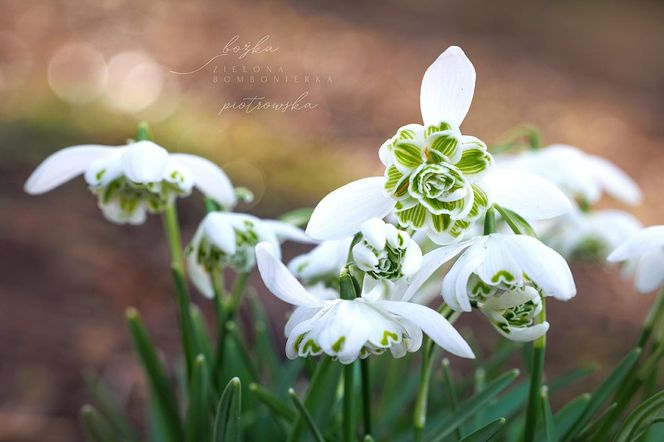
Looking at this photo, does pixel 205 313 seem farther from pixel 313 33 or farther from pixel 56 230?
pixel 313 33

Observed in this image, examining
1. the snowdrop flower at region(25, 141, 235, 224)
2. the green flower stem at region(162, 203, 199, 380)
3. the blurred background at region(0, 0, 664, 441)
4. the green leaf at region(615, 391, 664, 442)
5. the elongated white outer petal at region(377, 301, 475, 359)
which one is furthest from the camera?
the blurred background at region(0, 0, 664, 441)

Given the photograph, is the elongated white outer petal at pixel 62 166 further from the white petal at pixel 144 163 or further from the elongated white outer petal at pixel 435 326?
the elongated white outer petal at pixel 435 326

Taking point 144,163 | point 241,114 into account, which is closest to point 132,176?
point 144,163

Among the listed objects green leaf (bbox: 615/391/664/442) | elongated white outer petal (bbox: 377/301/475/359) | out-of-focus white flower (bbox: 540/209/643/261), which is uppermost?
elongated white outer petal (bbox: 377/301/475/359)

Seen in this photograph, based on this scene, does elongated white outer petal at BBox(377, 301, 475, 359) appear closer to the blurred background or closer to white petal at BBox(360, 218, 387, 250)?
white petal at BBox(360, 218, 387, 250)

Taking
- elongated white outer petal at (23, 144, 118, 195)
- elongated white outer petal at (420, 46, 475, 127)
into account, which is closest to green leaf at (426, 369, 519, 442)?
elongated white outer petal at (420, 46, 475, 127)

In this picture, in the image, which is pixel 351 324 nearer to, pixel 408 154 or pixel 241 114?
pixel 408 154

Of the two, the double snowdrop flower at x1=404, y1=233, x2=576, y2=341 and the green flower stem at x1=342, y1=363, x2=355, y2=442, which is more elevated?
the double snowdrop flower at x1=404, y1=233, x2=576, y2=341
